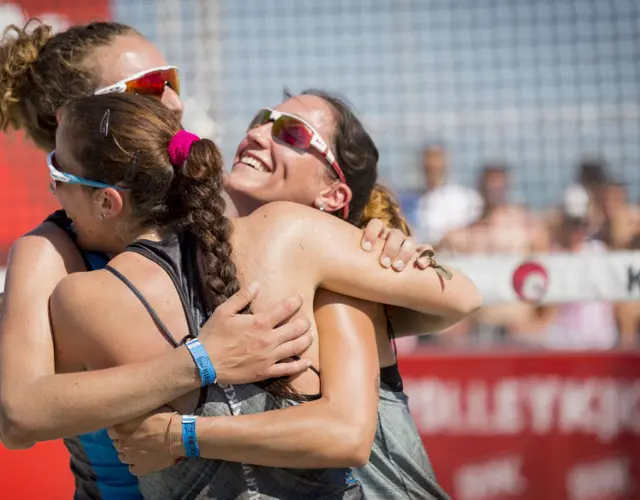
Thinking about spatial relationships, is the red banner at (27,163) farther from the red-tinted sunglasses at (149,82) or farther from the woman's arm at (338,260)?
the woman's arm at (338,260)

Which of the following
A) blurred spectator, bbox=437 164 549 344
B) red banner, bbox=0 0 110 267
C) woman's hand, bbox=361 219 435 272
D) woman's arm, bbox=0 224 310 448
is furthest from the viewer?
red banner, bbox=0 0 110 267

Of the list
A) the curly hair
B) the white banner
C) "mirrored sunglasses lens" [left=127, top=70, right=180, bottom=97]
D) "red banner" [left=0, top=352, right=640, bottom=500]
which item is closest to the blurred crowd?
"red banner" [left=0, top=352, right=640, bottom=500]

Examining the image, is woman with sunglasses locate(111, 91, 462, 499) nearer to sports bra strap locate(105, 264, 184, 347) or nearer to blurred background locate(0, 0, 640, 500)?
sports bra strap locate(105, 264, 184, 347)

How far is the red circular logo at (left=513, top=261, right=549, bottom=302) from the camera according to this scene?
4.56 meters

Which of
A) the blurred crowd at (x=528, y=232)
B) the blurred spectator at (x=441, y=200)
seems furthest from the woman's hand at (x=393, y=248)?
the blurred spectator at (x=441, y=200)

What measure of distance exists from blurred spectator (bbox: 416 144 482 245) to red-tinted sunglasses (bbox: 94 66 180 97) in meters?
4.12

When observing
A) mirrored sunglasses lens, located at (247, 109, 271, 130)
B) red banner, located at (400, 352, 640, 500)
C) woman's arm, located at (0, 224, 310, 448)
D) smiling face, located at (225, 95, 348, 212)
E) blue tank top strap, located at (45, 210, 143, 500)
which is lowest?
red banner, located at (400, 352, 640, 500)

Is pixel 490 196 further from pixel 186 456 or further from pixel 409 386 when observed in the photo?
pixel 186 456

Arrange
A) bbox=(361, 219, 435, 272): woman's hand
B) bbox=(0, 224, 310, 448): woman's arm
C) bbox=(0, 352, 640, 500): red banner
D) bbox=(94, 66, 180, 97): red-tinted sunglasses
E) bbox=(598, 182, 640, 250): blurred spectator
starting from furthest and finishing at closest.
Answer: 1. bbox=(598, 182, 640, 250): blurred spectator
2. bbox=(0, 352, 640, 500): red banner
3. bbox=(94, 66, 180, 97): red-tinted sunglasses
4. bbox=(361, 219, 435, 272): woman's hand
5. bbox=(0, 224, 310, 448): woman's arm

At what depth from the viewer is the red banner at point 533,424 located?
4809 millimetres

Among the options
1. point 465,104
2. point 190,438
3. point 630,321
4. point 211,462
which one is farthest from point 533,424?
point 190,438

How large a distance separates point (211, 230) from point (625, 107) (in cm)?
564

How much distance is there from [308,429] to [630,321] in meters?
4.40

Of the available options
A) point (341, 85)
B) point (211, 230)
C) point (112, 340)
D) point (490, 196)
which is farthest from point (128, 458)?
point (341, 85)
